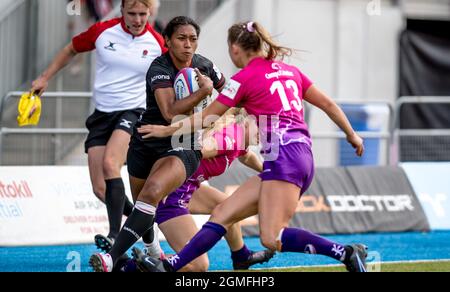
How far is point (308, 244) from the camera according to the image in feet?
24.4

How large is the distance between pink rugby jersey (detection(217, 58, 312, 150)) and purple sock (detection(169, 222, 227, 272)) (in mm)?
736

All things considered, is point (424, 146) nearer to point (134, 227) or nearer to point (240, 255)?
point (240, 255)

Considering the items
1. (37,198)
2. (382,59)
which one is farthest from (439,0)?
(37,198)

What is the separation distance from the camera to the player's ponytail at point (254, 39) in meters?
7.61

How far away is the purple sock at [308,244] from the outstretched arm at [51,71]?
3.61 m

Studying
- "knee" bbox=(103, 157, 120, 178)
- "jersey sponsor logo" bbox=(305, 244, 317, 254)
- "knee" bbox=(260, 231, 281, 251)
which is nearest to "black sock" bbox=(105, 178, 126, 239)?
"knee" bbox=(103, 157, 120, 178)

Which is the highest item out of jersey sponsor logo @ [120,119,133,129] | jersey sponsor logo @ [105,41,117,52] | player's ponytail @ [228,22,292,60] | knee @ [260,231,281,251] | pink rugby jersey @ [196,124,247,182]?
player's ponytail @ [228,22,292,60]

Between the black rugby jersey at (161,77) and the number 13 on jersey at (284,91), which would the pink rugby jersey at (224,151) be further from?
the number 13 on jersey at (284,91)

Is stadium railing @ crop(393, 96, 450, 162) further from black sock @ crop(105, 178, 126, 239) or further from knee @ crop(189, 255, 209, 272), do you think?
knee @ crop(189, 255, 209, 272)

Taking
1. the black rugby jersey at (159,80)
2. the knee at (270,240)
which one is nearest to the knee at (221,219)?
the knee at (270,240)

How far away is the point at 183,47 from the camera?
26.8 ft

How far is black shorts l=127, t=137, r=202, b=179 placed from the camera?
26.7 feet

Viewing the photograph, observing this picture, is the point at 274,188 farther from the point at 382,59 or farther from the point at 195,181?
the point at 382,59

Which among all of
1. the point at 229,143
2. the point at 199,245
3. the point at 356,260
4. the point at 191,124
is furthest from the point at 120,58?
the point at 356,260
